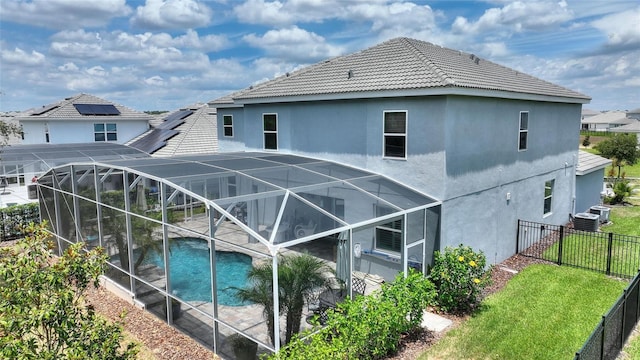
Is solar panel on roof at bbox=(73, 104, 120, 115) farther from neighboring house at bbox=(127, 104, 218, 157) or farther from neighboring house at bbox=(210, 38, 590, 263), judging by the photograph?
neighboring house at bbox=(210, 38, 590, 263)

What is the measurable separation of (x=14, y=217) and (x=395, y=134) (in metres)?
16.6

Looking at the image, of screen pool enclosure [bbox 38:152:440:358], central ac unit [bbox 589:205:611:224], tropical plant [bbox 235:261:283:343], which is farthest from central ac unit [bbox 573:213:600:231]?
tropical plant [bbox 235:261:283:343]

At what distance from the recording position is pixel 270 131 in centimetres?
1566

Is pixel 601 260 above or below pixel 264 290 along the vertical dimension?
below


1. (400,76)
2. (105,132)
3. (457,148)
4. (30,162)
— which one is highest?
(400,76)

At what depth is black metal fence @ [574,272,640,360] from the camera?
6824 mm

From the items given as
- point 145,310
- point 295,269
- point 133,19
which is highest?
point 133,19

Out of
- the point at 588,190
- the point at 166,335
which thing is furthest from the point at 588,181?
the point at 166,335

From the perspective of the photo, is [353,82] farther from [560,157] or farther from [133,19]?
[133,19]

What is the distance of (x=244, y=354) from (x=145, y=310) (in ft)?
13.1

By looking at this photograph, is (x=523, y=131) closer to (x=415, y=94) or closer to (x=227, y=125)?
(x=415, y=94)

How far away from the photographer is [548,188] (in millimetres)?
17031

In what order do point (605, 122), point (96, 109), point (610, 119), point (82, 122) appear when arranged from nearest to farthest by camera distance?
1. point (82, 122)
2. point (96, 109)
3. point (605, 122)
4. point (610, 119)

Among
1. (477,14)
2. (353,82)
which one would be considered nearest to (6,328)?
(353,82)
